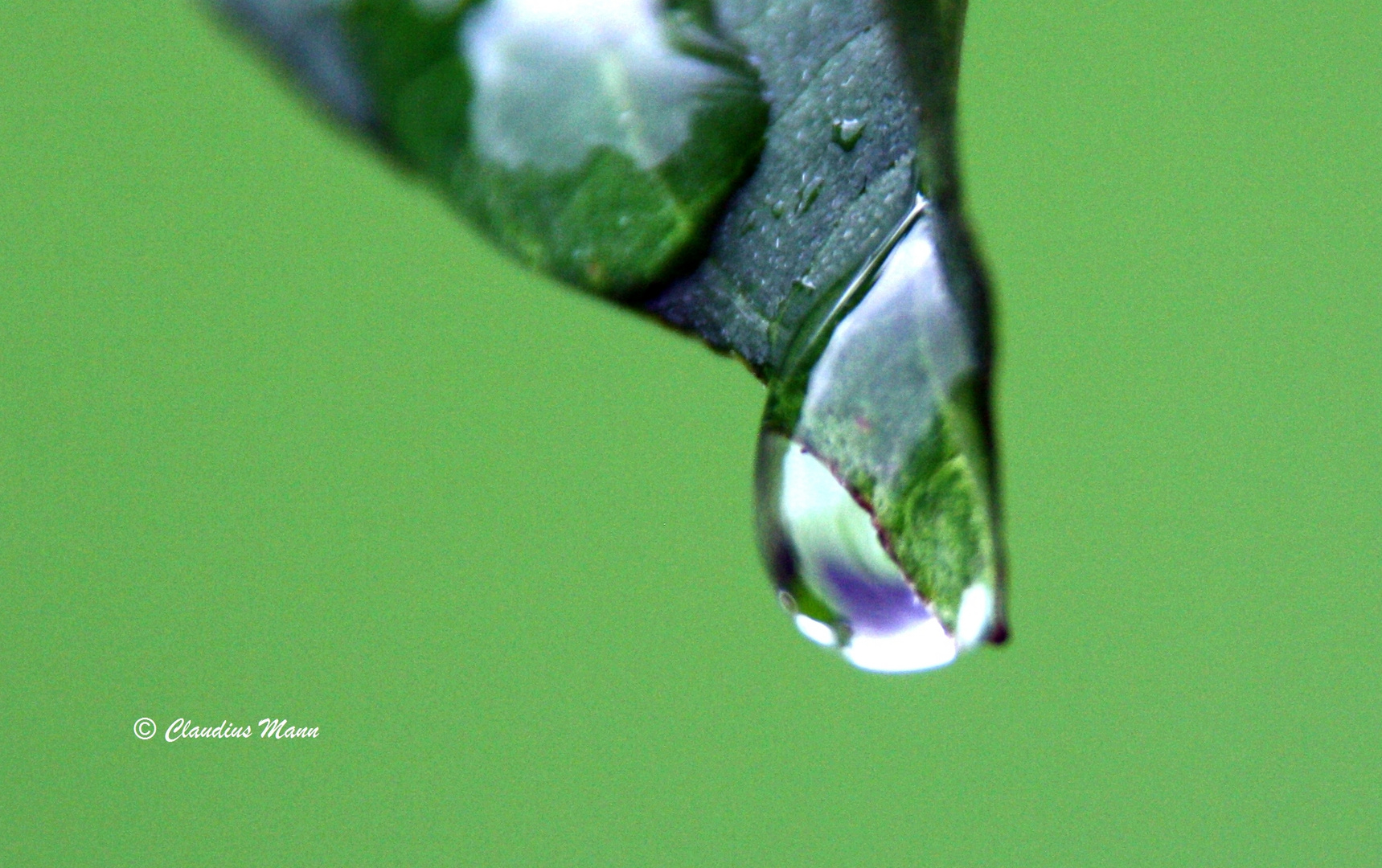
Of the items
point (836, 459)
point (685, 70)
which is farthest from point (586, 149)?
point (836, 459)

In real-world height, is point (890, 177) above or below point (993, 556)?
above

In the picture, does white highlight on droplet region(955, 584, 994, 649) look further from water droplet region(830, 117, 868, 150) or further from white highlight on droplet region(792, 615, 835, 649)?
water droplet region(830, 117, 868, 150)

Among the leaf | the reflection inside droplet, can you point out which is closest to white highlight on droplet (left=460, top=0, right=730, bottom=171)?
the leaf

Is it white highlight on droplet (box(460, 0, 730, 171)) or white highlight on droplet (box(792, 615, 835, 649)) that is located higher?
white highlight on droplet (box(460, 0, 730, 171))

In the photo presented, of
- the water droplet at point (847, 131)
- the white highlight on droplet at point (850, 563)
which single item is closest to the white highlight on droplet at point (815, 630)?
the white highlight on droplet at point (850, 563)

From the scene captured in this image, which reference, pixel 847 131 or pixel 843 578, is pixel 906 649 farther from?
pixel 847 131

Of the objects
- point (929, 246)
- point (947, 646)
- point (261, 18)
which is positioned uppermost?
point (261, 18)

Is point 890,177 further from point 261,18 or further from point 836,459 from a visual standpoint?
point 261,18

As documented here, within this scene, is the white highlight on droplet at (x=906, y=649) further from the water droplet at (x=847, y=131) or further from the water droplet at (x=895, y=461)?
the water droplet at (x=847, y=131)
